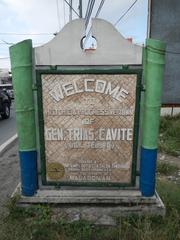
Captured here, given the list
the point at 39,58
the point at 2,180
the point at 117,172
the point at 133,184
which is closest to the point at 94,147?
the point at 117,172

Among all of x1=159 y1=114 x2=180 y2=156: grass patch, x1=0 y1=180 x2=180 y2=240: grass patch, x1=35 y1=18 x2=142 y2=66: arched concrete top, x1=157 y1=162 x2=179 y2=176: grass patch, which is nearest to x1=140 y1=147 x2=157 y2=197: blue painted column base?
x1=0 y1=180 x2=180 y2=240: grass patch

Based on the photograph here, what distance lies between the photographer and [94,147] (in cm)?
335

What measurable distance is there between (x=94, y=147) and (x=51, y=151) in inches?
17.9

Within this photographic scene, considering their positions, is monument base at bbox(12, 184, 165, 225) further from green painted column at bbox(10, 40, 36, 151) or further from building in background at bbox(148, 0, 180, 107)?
building in background at bbox(148, 0, 180, 107)

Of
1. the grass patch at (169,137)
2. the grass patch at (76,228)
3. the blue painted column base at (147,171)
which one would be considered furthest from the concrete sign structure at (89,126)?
the grass patch at (169,137)

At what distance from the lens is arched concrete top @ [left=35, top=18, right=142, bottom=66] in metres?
3.16

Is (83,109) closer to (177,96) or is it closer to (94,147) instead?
(94,147)

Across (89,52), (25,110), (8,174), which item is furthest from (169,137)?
(25,110)

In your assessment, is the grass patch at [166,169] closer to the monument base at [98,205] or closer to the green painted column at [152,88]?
the monument base at [98,205]

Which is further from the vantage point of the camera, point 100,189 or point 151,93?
point 100,189

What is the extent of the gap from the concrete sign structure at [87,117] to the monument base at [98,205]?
A: 11 millimetres

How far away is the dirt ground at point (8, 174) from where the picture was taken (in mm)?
4446

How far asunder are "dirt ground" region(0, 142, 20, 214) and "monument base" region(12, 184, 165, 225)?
2.63ft

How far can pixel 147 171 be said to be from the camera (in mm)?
3338
